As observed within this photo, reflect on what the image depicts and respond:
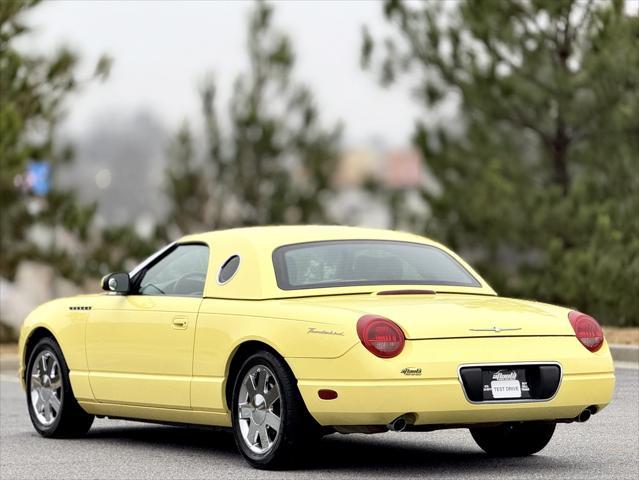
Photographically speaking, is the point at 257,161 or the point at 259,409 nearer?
the point at 259,409

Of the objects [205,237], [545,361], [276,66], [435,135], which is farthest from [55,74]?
[545,361]

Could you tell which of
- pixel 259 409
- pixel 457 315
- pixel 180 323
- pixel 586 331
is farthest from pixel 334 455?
pixel 586 331

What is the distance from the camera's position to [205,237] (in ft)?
35.3

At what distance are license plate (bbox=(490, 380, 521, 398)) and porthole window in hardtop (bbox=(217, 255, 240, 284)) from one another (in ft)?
6.69

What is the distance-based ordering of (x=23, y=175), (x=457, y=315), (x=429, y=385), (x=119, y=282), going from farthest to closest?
(x=23, y=175)
(x=119, y=282)
(x=457, y=315)
(x=429, y=385)

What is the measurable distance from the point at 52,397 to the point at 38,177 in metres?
17.7

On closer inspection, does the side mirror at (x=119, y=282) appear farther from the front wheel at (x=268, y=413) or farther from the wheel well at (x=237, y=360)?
the front wheel at (x=268, y=413)

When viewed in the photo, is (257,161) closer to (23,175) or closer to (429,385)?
(23,175)

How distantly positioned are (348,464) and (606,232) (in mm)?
13085

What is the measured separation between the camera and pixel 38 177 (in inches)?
1142

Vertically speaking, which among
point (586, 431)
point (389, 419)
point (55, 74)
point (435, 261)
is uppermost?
point (55, 74)

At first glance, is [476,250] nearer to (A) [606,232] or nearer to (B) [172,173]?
(A) [606,232]

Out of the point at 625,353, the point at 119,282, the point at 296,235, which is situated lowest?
the point at 625,353

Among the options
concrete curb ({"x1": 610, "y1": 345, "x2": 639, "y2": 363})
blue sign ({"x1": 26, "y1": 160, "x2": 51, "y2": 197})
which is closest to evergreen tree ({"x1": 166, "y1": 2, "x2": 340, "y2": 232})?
blue sign ({"x1": 26, "y1": 160, "x2": 51, "y2": 197})
